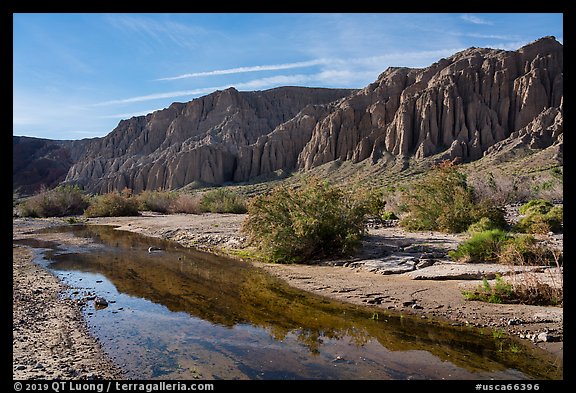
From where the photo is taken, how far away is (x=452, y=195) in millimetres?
19734

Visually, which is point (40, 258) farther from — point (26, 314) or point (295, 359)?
point (295, 359)

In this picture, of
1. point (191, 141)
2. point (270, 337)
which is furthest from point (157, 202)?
point (191, 141)

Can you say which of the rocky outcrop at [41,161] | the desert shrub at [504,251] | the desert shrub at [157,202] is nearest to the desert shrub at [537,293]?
the desert shrub at [504,251]

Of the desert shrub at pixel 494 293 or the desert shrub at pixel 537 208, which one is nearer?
the desert shrub at pixel 494 293

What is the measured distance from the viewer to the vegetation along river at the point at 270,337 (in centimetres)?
647

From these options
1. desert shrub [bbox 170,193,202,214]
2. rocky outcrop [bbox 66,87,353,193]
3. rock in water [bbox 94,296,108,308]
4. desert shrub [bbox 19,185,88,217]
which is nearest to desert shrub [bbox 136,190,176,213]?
desert shrub [bbox 170,193,202,214]

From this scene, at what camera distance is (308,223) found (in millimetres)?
15312

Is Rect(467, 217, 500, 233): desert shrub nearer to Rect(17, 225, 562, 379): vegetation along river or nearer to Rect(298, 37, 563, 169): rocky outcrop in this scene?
Rect(17, 225, 562, 379): vegetation along river

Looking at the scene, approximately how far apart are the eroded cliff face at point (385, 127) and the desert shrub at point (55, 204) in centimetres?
3565

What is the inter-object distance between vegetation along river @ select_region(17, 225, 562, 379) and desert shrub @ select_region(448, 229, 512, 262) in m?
4.93

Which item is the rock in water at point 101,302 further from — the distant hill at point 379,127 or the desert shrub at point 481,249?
the distant hill at point 379,127

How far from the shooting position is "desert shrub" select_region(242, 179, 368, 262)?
15.8 meters
